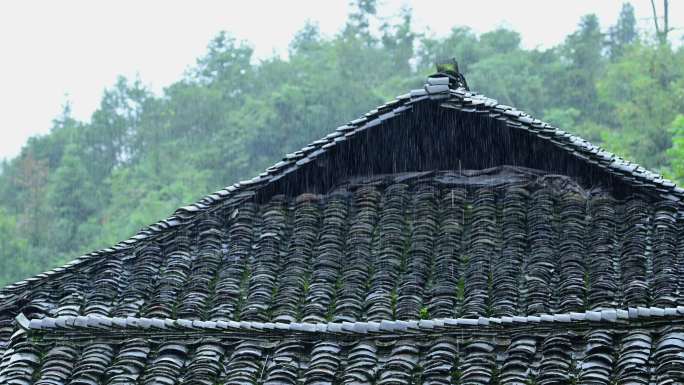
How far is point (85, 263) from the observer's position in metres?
8.33

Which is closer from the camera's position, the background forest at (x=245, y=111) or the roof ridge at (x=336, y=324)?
the roof ridge at (x=336, y=324)

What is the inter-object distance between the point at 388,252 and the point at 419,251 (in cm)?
24

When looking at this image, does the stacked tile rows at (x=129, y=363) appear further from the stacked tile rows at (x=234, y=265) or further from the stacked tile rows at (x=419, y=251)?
the stacked tile rows at (x=419, y=251)

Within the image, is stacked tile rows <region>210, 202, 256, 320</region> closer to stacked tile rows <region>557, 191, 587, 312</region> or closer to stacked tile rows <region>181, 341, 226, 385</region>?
stacked tile rows <region>181, 341, 226, 385</region>

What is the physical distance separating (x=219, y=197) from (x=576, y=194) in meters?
2.97

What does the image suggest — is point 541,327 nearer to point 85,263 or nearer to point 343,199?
point 343,199

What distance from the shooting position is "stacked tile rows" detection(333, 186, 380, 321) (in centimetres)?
755

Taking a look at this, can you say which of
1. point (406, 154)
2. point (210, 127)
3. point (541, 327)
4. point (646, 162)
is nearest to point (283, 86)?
point (210, 127)

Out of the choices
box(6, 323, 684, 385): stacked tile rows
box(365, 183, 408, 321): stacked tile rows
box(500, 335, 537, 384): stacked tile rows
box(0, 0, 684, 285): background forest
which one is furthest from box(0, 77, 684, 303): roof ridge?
box(0, 0, 684, 285): background forest

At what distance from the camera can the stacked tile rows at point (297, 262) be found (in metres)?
7.62

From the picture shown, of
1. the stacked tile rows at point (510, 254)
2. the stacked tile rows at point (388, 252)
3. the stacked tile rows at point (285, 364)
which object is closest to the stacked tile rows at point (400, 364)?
the stacked tile rows at point (285, 364)

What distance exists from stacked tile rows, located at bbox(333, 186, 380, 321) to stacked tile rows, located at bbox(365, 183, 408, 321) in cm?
6

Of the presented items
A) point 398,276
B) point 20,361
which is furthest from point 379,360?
point 20,361

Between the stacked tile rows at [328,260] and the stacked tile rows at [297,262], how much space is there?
0.06 m
